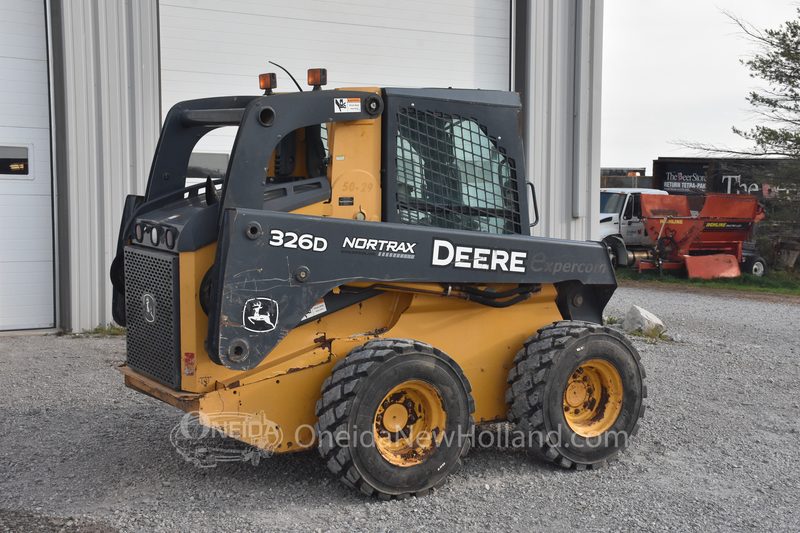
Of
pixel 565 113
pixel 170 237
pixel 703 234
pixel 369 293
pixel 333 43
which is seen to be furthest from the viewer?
pixel 703 234

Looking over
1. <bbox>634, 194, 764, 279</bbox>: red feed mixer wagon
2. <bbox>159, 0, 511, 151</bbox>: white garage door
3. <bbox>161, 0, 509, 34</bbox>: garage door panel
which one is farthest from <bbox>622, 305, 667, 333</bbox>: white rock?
<bbox>634, 194, 764, 279</bbox>: red feed mixer wagon

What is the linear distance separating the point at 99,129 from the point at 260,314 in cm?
600

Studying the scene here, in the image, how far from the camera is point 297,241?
157 inches

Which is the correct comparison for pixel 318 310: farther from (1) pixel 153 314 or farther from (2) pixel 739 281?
(2) pixel 739 281

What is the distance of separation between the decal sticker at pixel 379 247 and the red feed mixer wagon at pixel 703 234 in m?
13.3

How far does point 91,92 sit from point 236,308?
242 inches

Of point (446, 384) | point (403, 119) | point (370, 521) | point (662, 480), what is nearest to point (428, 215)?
point (403, 119)

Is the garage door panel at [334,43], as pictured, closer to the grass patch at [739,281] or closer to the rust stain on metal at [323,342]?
the rust stain on metal at [323,342]

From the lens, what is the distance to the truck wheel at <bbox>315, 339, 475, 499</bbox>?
4039 millimetres

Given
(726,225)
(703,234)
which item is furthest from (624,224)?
(726,225)

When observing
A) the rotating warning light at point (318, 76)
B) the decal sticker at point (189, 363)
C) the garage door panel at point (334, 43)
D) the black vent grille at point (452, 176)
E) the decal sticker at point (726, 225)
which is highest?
the garage door panel at point (334, 43)

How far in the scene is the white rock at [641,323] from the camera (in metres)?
9.79

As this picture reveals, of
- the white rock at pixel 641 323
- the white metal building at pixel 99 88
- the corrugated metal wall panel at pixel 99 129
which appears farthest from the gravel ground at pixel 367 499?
the white rock at pixel 641 323

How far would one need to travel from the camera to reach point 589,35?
10.8 meters
